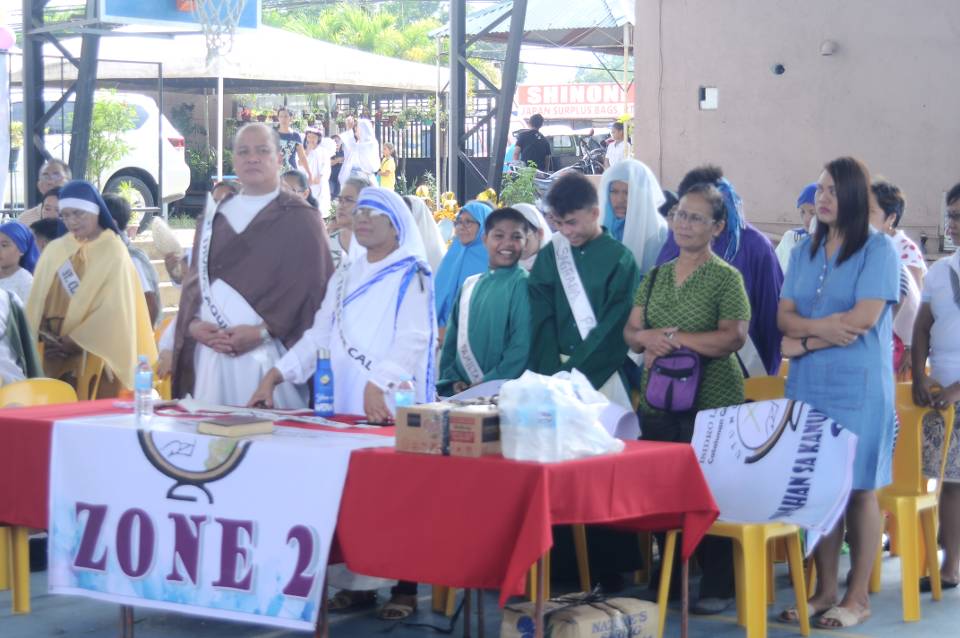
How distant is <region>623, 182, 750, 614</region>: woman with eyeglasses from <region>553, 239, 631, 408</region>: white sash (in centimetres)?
17

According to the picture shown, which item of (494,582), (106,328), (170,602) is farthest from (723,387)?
(106,328)

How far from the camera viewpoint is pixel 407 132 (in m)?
23.4

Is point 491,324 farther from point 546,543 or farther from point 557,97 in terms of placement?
point 557,97

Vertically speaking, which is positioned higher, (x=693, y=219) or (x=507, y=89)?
(x=507, y=89)

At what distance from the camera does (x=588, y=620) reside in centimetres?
409

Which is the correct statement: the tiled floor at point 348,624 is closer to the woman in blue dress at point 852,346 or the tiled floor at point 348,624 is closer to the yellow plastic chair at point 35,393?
the woman in blue dress at point 852,346

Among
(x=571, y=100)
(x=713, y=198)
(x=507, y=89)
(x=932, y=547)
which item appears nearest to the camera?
(x=713, y=198)

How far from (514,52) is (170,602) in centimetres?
883

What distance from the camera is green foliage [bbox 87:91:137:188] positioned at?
14102 mm

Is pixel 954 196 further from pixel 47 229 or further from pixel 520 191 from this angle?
pixel 520 191

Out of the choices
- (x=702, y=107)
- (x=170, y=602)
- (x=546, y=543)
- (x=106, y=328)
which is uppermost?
(x=702, y=107)

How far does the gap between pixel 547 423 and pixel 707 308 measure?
1.45 meters

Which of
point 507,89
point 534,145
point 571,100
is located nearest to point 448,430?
point 507,89

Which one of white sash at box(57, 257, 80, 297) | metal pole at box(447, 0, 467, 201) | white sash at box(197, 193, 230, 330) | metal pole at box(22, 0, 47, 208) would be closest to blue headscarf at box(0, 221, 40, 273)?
white sash at box(57, 257, 80, 297)
